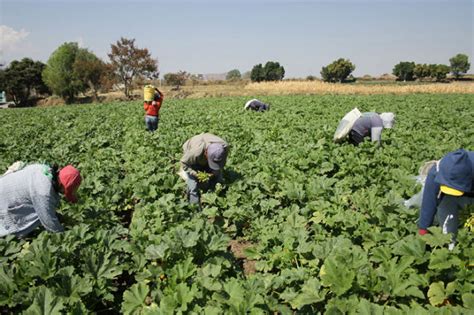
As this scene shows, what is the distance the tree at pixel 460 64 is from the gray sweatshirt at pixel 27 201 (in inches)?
5404

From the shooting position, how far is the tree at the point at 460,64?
117m

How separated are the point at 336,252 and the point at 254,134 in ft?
27.5

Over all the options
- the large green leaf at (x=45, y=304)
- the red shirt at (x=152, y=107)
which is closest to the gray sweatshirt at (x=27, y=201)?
the large green leaf at (x=45, y=304)

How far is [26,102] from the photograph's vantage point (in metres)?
62.4

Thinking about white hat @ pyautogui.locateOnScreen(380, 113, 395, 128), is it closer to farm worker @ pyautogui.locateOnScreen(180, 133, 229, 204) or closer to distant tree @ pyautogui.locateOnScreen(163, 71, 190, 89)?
farm worker @ pyautogui.locateOnScreen(180, 133, 229, 204)

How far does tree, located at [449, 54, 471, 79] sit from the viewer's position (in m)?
117

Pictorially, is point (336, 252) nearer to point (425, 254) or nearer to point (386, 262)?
point (386, 262)

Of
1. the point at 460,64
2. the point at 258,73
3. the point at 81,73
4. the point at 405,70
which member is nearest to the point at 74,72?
the point at 81,73

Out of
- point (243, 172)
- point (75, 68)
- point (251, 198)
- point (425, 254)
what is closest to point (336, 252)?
point (425, 254)

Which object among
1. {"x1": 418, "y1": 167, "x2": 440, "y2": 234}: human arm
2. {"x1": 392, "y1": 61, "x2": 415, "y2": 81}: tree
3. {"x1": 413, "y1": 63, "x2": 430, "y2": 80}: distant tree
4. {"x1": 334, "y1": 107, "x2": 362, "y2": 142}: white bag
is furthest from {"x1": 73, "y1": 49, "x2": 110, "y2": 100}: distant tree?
{"x1": 413, "y1": 63, "x2": 430, "y2": 80}: distant tree

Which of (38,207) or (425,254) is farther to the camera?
(38,207)

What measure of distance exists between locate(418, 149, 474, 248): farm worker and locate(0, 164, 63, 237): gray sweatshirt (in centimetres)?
396

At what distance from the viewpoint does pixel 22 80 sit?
6494cm

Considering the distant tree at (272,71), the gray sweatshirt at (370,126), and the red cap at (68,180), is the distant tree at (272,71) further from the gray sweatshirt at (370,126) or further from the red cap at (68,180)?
the red cap at (68,180)
